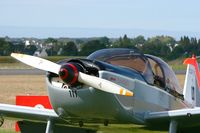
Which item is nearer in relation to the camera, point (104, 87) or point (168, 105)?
point (104, 87)

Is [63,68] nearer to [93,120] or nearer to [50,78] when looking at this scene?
[50,78]

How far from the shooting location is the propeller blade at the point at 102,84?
823 centimetres

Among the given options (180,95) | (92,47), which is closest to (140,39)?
(92,47)

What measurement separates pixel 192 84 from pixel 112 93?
353cm

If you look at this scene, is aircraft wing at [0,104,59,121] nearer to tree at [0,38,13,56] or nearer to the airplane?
the airplane

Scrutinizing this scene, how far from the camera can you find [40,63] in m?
8.84

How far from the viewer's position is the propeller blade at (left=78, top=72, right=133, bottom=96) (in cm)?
823

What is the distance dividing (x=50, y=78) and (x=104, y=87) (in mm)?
858

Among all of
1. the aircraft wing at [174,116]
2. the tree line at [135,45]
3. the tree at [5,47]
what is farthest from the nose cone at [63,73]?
the tree at [5,47]

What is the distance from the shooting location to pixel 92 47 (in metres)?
70.1

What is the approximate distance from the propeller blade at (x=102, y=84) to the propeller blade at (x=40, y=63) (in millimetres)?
389

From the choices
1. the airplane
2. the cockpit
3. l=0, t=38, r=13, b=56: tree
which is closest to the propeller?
the airplane

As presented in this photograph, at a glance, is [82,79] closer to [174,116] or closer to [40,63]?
[40,63]

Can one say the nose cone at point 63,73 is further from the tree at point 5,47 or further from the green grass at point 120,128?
the tree at point 5,47
